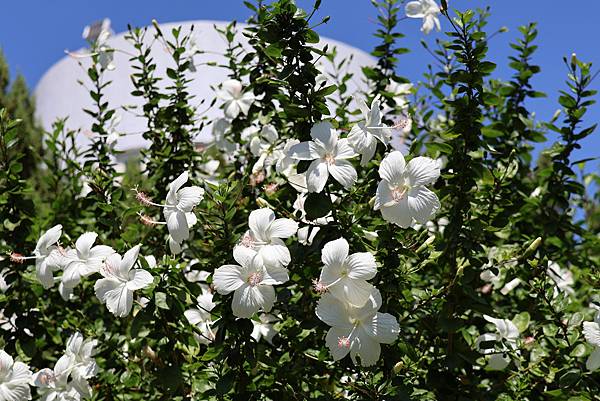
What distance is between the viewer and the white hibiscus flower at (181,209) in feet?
5.77

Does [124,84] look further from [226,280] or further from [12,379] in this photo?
[226,280]

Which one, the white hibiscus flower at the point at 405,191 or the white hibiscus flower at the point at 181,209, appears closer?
the white hibiscus flower at the point at 405,191

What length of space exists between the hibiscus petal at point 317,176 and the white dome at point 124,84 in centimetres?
917

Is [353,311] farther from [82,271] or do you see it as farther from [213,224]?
[82,271]

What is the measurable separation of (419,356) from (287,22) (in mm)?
981

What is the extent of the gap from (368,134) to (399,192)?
0.65 feet

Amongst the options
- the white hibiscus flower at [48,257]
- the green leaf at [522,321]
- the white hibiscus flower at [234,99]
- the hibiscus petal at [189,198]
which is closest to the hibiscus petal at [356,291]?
the hibiscus petal at [189,198]

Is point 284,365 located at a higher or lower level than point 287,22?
lower

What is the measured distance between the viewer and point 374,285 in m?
1.77

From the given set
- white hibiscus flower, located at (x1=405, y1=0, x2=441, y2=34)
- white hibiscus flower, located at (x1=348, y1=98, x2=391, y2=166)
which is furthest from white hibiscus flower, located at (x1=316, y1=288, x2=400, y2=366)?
white hibiscus flower, located at (x1=405, y1=0, x2=441, y2=34)

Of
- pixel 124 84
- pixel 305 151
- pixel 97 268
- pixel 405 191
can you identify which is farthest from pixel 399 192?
pixel 124 84

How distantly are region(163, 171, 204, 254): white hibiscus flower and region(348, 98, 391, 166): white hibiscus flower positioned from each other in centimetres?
41

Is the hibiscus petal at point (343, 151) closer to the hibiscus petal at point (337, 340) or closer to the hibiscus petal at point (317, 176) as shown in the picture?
the hibiscus petal at point (317, 176)

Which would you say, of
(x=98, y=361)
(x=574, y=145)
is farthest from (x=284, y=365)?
(x=574, y=145)
